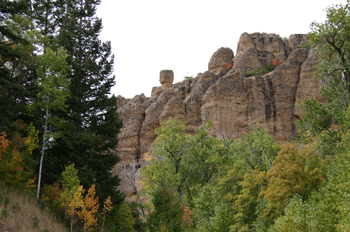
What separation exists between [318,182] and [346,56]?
7.73 m

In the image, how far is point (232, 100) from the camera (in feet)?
168

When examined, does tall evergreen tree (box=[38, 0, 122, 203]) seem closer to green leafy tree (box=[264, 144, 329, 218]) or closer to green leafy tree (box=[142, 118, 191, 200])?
green leafy tree (box=[142, 118, 191, 200])

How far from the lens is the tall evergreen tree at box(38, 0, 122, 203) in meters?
24.4

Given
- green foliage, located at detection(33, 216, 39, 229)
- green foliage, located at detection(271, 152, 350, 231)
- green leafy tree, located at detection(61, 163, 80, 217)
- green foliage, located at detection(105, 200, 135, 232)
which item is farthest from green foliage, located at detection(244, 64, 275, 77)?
green foliage, located at detection(33, 216, 39, 229)

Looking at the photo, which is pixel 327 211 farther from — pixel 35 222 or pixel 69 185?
pixel 69 185

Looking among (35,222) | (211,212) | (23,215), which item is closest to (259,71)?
(211,212)

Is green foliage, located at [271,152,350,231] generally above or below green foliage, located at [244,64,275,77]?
below

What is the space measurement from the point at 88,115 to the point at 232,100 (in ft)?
99.8

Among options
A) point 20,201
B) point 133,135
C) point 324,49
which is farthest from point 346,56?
point 133,135

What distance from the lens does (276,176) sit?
62.2 feet

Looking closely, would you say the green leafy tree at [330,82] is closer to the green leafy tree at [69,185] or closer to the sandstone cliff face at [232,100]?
the green leafy tree at [69,185]

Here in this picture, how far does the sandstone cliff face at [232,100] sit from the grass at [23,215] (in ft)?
76.5

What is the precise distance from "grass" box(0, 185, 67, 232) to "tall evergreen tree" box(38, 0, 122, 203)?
4.12 meters

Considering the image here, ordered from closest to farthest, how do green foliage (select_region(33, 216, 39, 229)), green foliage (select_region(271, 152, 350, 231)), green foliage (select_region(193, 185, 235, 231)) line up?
1. green foliage (select_region(271, 152, 350, 231))
2. green foliage (select_region(33, 216, 39, 229))
3. green foliage (select_region(193, 185, 235, 231))
